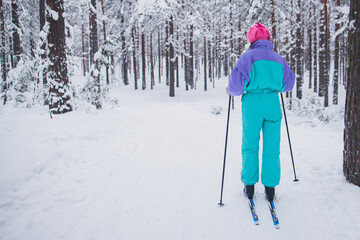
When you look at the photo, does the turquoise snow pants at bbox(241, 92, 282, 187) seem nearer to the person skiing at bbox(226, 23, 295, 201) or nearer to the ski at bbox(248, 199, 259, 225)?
the person skiing at bbox(226, 23, 295, 201)

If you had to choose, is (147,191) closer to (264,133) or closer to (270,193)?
(270,193)

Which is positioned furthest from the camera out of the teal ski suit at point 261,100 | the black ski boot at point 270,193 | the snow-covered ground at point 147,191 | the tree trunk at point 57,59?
the tree trunk at point 57,59

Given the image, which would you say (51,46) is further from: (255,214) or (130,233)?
(255,214)

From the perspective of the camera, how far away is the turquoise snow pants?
282cm

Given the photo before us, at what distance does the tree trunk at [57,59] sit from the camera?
6.87 meters

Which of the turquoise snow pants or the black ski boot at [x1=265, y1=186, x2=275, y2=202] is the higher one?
the turquoise snow pants

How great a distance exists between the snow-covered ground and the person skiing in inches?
20.8

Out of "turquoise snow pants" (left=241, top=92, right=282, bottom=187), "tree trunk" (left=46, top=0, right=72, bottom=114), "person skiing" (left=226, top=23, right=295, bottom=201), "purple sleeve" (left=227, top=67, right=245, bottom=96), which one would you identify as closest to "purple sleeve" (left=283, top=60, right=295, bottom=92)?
"person skiing" (left=226, top=23, right=295, bottom=201)

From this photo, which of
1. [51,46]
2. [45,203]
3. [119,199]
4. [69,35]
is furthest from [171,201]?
[69,35]

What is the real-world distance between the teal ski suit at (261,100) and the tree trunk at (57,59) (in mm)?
6390

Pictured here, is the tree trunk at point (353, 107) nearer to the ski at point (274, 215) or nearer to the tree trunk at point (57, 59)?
the ski at point (274, 215)

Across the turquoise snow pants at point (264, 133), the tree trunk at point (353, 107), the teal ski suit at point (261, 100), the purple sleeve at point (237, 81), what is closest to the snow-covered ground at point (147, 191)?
the tree trunk at point (353, 107)

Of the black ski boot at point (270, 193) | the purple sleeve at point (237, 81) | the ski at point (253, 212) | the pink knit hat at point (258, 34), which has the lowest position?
the ski at point (253, 212)

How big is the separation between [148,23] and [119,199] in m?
19.2
